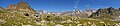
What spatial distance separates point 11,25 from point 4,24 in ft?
16.1

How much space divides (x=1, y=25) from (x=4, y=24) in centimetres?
739

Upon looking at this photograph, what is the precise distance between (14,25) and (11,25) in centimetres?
262

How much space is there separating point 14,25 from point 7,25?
213 inches

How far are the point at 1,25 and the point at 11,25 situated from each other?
29.2 ft

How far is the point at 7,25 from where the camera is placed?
164000mm

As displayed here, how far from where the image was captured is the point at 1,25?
6230 inches

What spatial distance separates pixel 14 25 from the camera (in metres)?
168

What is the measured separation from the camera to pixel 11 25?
166 metres

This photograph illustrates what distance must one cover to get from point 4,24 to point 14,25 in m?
6.85

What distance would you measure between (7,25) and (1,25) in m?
6.36

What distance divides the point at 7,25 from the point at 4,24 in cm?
298

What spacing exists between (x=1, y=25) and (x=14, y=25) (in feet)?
37.7
